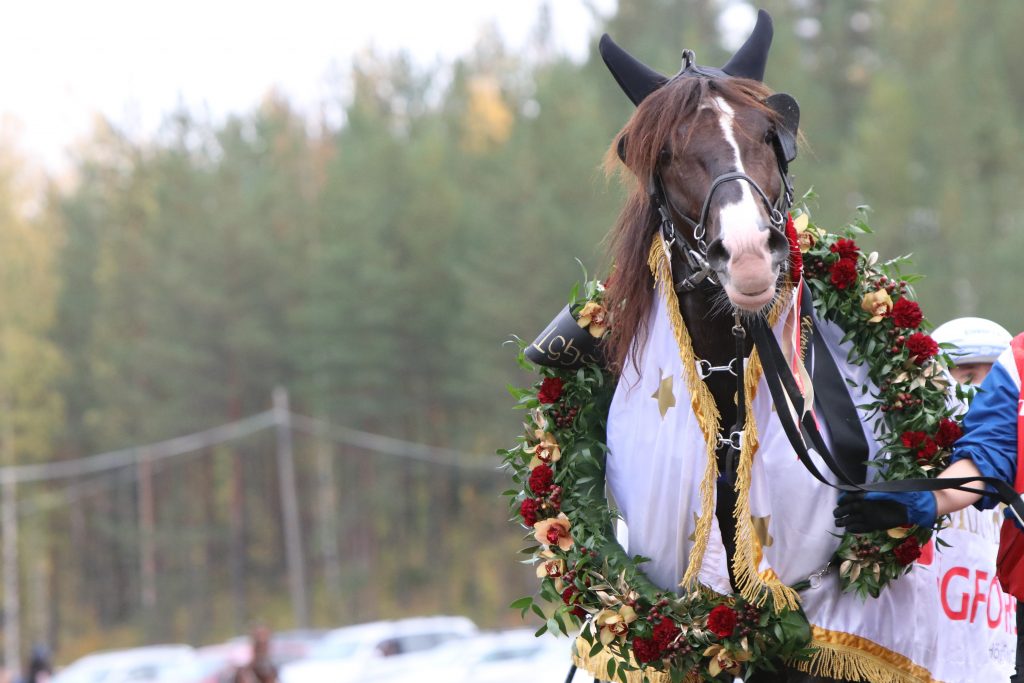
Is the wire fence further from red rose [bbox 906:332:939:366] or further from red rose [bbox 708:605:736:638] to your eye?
red rose [bbox 708:605:736:638]

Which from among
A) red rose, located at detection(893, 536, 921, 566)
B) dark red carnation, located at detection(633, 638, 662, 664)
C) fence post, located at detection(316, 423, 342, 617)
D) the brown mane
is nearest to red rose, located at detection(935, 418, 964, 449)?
red rose, located at detection(893, 536, 921, 566)

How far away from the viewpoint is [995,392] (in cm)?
418

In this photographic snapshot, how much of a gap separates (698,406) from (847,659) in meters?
0.85

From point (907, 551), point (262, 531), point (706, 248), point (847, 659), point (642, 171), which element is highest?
point (262, 531)

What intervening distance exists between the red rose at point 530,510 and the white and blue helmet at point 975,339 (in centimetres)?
184

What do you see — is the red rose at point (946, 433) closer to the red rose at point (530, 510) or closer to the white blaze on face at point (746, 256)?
the white blaze on face at point (746, 256)

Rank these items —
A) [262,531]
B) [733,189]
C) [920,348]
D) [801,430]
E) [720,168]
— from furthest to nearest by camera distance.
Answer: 1. [262,531]
2. [920,348]
3. [801,430]
4. [720,168]
5. [733,189]

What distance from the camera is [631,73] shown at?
4.76m

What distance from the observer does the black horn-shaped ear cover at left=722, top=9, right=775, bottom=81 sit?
4.85 meters

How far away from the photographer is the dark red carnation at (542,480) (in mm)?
4971

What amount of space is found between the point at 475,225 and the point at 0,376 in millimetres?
16034

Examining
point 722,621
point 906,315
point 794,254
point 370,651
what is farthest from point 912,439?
point 370,651

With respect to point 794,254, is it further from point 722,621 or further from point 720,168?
point 722,621

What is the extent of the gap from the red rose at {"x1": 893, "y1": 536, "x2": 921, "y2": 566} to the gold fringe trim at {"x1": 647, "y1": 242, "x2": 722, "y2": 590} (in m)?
0.55
